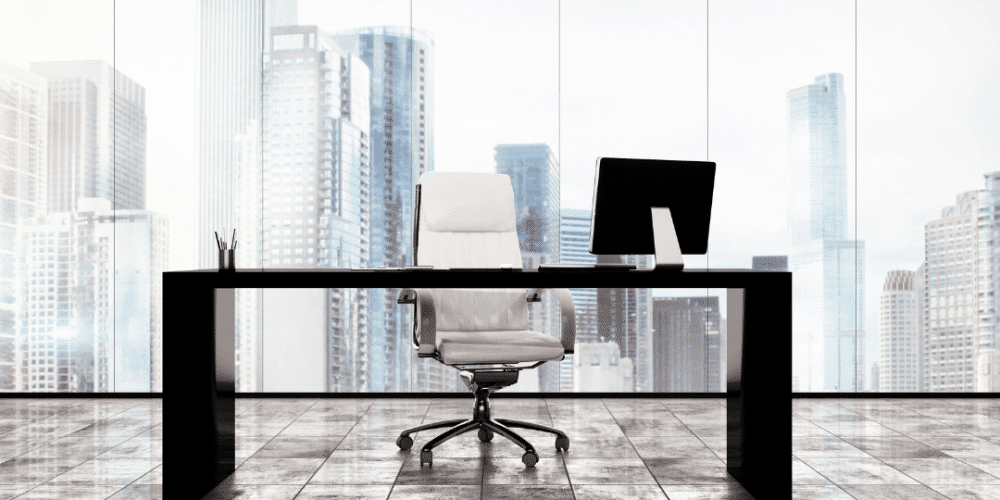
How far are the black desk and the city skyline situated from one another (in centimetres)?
192

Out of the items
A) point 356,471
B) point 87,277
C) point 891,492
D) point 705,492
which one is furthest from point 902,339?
point 87,277

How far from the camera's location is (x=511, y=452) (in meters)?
2.83

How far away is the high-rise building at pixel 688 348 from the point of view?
4234mm

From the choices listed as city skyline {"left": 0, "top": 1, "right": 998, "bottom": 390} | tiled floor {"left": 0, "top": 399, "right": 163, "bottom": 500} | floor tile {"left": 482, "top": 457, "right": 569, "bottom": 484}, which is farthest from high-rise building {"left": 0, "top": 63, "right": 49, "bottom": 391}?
floor tile {"left": 482, "top": 457, "right": 569, "bottom": 484}

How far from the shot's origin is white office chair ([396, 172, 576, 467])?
2.71m

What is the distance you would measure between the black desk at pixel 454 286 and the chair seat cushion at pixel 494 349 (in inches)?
19.7

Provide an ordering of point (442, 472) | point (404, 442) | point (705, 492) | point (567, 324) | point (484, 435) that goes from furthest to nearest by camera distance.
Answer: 1. point (484, 435)
2. point (404, 442)
3. point (567, 324)
4. point (442, 472)
5. point (705, 492)

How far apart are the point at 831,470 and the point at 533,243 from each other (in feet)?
6.86

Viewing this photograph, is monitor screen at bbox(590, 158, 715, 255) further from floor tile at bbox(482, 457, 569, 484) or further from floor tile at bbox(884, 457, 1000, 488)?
floor tile at bbox(884, 457, 1000, 488)

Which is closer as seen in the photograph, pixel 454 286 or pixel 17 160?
pixel 454 286

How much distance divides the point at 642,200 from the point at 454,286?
682mm

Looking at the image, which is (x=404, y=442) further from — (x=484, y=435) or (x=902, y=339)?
(x=902, y=339)

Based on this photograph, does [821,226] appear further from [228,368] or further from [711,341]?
[228,368]

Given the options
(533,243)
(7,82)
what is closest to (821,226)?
(533,243)
